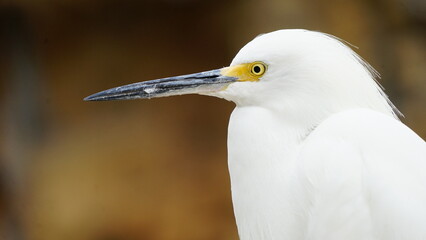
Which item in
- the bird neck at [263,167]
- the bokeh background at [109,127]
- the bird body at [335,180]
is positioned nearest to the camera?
the bird body at [335,180]

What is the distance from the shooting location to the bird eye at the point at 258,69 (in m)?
1.22

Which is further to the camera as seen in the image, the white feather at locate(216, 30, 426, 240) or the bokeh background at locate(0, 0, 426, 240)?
the bokeh background at locate(0, 0, 426, 240)

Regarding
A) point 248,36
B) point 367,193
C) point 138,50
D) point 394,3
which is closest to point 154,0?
point 138,50

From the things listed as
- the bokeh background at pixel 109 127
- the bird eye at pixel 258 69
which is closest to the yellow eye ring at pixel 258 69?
the bird eye at pixel 258 69

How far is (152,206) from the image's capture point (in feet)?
9.56

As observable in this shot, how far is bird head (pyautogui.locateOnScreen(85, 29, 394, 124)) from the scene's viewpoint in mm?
1184

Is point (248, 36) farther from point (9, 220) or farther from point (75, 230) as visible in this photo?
point (9, 220)

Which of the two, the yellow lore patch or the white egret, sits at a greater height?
the yellow lore patch

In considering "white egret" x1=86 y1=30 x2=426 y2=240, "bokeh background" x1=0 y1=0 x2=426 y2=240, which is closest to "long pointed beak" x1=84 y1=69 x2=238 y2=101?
"white egret" x1=86 y1=30 x2=426 y2=240

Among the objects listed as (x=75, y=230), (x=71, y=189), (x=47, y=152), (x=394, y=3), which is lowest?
(x=75, y=230)

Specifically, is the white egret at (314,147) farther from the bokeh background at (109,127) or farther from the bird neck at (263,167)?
the bokeh background at (109,127)

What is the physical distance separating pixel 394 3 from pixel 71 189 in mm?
1681

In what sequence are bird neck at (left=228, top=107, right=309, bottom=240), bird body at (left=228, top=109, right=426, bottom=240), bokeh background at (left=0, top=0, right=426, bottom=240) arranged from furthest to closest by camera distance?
bokeh background at (left=0, top=0, right=426, bottom=240)
bird neck at (left=228, top=107, right=309, bottom=240)
bird body at (left=228, top=109, right=426, bottom=240)

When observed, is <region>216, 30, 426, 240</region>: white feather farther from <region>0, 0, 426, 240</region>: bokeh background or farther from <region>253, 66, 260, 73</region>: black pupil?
<region>0, 0, 426, 240</region>: bokeh background
